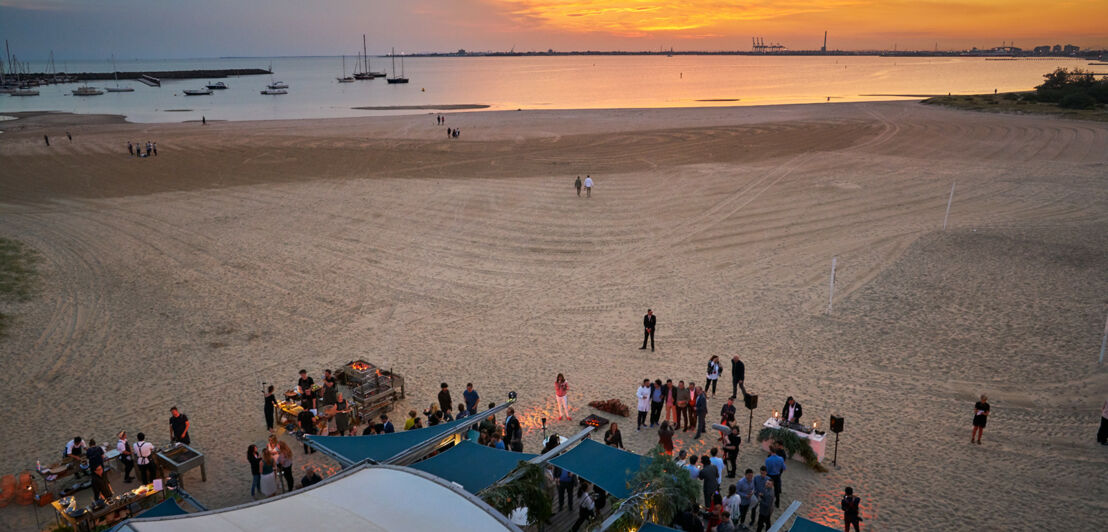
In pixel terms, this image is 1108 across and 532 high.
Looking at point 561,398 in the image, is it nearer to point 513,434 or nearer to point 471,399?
point 471,399

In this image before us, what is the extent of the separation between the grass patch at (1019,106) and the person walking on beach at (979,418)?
5327cm

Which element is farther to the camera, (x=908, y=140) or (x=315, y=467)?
(x=908, y=140)

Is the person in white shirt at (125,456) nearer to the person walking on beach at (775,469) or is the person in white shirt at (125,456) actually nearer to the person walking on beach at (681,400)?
the person walking on beach at (681,400)

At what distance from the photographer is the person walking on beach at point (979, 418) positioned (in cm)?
1202

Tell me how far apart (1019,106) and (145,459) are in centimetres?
7294

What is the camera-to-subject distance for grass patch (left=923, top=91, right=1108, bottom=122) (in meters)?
53.6

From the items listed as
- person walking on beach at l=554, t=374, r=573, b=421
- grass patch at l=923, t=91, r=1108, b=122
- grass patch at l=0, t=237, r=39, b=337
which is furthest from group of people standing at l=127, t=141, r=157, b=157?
grass patch at l=923, t=91, r=1108, b=122

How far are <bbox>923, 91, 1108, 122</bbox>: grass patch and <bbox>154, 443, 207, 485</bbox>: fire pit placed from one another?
6384 centimetres

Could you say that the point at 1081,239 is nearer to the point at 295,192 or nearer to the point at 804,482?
the point at 804,482

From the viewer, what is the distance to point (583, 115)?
6881 centimetres

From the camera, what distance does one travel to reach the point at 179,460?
11328 millimetres

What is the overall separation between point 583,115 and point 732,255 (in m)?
47.4

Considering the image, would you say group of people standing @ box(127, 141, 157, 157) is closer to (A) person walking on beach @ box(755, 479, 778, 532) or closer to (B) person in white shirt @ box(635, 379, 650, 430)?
(B) person in white shirt @ box(635, 379, 650, 430)

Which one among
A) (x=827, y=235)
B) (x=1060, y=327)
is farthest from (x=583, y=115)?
(x=1060, y=327)
